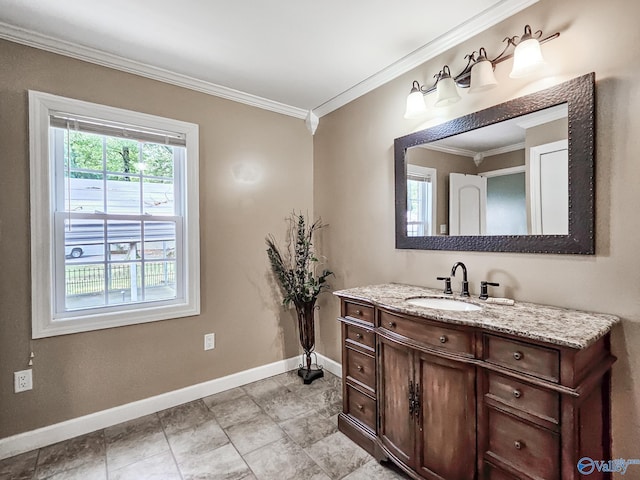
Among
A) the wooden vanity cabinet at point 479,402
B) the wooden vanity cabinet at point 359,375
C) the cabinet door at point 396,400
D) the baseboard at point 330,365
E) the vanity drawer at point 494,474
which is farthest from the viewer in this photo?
the baseboard at point 330,365

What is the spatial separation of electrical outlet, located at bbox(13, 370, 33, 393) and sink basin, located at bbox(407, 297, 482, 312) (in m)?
2.38

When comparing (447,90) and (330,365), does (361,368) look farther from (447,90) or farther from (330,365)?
(447,90)

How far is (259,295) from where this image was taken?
2871 mm

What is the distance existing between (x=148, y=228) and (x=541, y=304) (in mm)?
2613

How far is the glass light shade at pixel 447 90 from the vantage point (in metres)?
1.83

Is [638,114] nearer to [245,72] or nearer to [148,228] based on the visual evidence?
[245,72]

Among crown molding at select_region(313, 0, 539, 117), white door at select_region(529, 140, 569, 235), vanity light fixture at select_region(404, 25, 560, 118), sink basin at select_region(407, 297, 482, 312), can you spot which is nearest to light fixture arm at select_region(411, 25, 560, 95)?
vanity light fixture at select_region(404, 25, 560, 118)

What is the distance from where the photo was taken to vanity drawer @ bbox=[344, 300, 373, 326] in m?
1.90

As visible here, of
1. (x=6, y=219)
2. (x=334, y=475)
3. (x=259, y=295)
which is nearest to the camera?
(x=334, y=475)

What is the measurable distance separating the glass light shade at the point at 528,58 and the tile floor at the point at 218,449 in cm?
219

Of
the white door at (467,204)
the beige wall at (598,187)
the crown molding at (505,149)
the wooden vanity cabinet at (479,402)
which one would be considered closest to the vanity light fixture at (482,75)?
the beige wall at (598,187)

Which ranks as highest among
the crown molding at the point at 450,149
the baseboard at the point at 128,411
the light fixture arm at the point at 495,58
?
the light fixture arm at the point at 495,58

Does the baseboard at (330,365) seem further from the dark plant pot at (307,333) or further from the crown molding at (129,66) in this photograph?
the crown molding at (129,66)

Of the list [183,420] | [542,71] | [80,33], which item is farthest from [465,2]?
[183,420]
